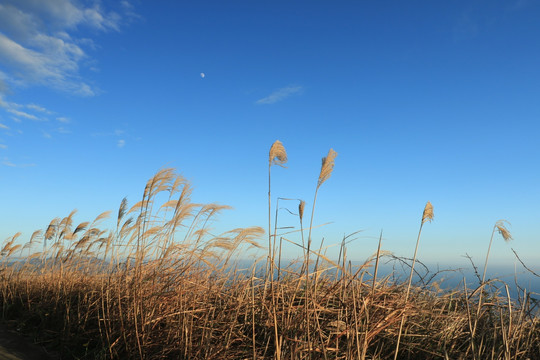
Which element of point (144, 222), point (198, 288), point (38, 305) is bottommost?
point (38, 305)

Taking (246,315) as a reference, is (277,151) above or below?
above

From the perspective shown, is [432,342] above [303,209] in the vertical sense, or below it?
below

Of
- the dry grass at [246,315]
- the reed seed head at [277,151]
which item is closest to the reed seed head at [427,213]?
the dry grass at [246,315]

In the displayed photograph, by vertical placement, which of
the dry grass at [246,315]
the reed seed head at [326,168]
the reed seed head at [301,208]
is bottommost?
the dry grass at [246,315]

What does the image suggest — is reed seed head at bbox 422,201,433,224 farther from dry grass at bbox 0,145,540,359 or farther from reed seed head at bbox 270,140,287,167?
reed seed head at bbox 270,140,287,167

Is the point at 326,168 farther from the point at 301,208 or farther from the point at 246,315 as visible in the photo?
the point at 246,315

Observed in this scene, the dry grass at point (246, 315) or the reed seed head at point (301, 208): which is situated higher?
the reed seed head at point (301, 208)

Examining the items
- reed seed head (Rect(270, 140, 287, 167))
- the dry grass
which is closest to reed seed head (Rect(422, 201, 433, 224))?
the dry grass

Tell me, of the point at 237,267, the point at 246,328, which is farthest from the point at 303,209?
the point at 237,267

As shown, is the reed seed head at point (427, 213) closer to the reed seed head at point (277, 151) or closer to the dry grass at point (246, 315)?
the dry grass at point (246, 315)

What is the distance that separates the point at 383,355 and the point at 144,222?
3.16 m

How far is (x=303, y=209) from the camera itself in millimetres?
3004

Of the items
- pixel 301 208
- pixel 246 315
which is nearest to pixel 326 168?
pixel 301 208

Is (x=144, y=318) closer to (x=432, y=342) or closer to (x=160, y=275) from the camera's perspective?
(x=160, y=275)
